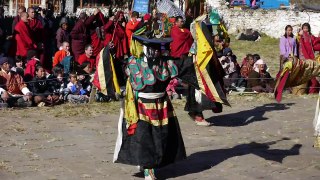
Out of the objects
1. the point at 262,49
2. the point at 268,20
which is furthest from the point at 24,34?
the point at 268,20

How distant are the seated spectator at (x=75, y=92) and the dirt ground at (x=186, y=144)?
299 mm

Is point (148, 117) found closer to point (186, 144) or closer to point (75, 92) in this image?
point (186, 144)

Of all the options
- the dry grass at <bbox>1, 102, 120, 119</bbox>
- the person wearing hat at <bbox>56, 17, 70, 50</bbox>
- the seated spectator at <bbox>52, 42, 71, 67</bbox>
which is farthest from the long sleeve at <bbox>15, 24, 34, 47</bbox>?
the dry grass at <bbox>1, 102, 120, 119</bbox>

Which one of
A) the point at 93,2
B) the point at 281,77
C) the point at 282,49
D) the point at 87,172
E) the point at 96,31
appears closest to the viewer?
the point at 281,77

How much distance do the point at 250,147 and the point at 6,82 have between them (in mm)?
4572

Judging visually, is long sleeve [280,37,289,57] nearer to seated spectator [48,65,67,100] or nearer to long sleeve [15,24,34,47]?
seated spectator [48,65,67,100]

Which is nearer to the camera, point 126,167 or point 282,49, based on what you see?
point 126,167

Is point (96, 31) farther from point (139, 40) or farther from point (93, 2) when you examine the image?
point (93, 2)

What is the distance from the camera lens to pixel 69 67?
44.1 feet

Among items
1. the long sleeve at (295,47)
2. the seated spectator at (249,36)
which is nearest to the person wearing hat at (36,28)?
the long sleeve at (295,47)

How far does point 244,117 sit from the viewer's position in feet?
40.3

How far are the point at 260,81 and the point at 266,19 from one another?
14552mm

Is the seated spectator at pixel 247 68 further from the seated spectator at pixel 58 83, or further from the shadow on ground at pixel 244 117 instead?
the seated spectator at pixel 58 83

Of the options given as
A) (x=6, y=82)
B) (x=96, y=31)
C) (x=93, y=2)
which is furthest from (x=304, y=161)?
(x=93, y=2)
